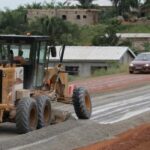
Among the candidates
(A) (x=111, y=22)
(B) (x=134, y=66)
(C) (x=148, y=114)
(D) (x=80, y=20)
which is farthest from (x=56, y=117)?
(D) (x=80, y=20)

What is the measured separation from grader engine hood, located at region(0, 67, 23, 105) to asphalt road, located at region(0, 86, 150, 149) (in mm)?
833

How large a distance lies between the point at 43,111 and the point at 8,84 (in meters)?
1.27

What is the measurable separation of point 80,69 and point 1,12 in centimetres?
2551

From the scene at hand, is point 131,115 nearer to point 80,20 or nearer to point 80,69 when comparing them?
point 80,69

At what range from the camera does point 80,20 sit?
126 m

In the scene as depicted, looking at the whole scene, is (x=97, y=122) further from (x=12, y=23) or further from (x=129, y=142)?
(x=12, y=23)

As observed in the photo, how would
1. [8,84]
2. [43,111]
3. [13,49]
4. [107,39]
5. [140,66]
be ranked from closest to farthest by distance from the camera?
[8,84]
[43,111]
[13,49]
[140,66]
[107,39]

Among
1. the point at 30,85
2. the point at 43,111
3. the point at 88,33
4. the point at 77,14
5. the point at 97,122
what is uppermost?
the point at 77,14

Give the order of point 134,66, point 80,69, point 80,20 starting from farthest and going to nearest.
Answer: point 80,20 < point 80,69 < point 134,66

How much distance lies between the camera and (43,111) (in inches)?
647

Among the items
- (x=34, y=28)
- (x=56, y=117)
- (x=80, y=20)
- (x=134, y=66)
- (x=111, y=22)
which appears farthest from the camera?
(x=80, y=20)

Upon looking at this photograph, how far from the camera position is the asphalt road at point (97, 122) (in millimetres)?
13820

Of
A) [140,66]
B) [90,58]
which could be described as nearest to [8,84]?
[140,66]

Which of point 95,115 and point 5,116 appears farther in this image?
point 95,115
